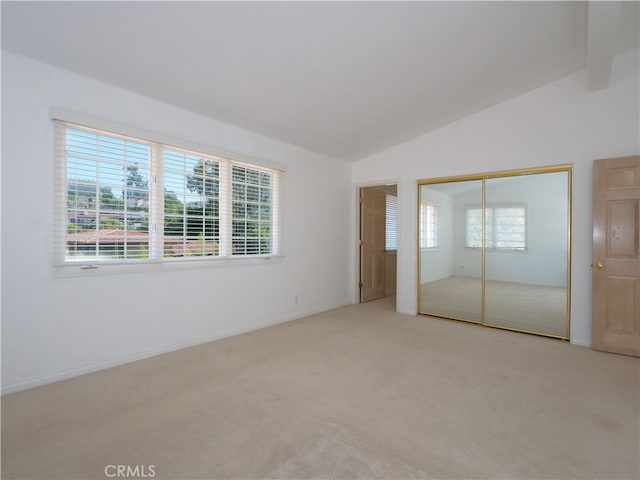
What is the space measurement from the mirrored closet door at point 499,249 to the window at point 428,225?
0.6 inches

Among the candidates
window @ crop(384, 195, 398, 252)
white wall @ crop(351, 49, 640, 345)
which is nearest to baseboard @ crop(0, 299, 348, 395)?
white wall @ crop(351, 49, 640, 345)

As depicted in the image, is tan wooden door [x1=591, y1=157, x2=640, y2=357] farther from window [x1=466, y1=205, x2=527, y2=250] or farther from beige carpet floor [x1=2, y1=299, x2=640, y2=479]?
window [x1=466, y1=205, x2=527, y2=250]

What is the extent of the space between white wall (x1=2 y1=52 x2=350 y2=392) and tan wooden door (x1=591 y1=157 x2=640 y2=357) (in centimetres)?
370

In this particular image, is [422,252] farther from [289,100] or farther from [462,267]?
[289,100]

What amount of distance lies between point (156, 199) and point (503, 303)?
4.46 metres

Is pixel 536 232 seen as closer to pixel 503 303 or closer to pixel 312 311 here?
pixel 503 303

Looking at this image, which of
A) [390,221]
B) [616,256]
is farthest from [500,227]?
[390,221]

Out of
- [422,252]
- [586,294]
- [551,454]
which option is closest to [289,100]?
[422,252]

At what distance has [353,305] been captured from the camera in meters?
5.72

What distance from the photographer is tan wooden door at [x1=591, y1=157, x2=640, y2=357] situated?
3340 millimetres

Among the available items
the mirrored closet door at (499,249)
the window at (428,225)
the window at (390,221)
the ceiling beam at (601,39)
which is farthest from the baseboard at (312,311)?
the ceiling beam at (601,39)

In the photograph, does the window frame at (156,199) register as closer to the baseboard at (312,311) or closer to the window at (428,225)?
the baseboard at (312,311)

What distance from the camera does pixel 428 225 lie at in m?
4.97

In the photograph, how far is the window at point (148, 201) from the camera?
2.78 meters
